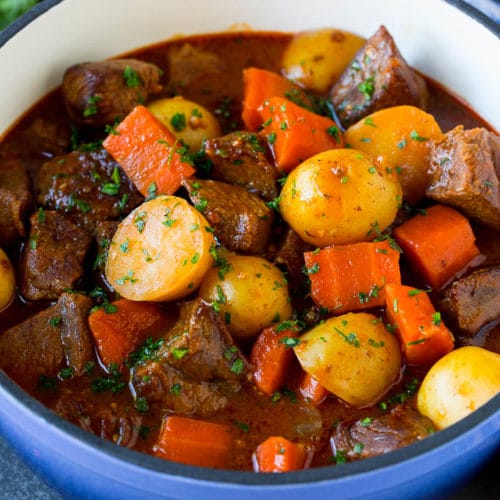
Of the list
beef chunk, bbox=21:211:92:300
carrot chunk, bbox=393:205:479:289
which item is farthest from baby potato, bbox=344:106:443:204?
beef chunk, bbox=21:211:92:300

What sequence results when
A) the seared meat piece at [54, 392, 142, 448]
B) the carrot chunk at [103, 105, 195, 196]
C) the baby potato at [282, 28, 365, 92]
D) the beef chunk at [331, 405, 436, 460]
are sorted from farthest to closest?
the baby potato at [282, 28, 365, 92] < the carrot chunk at [103, 105, 195, 196] < the seared meat piece at [54, 392, 142, 448] < the beef chunk at [331, 405, 436, 460]

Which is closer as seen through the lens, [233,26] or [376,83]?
[376,83]

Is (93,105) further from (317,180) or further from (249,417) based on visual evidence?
(249,417)

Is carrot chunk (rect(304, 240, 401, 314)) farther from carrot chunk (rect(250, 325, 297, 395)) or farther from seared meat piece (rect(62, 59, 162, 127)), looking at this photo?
seared meat piece (rect(62, 59, 162, 127))

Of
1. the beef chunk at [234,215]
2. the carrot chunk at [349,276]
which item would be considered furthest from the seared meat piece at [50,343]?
the carrot chunk at [349,276]

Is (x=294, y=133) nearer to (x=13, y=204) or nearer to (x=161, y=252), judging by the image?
(x=161, y=252)

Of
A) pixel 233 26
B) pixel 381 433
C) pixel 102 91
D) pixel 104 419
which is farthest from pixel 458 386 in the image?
pixel 233 26
